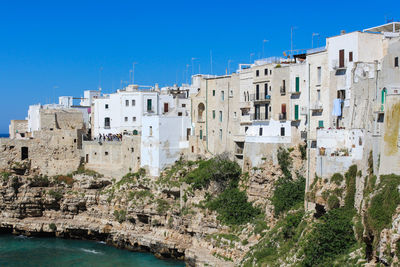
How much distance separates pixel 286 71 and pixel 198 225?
1290 centimetres

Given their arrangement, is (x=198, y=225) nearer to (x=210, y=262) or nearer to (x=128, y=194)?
(x=210, y=262)

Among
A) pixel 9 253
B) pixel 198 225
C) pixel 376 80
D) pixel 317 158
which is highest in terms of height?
pixel 376 80

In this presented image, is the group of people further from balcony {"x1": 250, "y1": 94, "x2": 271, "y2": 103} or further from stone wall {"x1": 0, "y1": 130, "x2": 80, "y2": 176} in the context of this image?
balcony {"x1": 250, "y1": 94, "x2": 271, "y2": 103}

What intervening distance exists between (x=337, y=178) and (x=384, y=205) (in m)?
6.83

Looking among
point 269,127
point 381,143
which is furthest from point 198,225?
point 381,143

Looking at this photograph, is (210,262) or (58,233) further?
(58,233)

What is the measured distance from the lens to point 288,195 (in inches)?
1492

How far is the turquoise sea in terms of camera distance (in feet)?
145

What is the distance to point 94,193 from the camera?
52906 millimetres

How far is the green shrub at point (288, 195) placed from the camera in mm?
37500

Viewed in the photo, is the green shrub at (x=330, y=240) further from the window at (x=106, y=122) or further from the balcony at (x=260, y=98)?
the window at (x=106, y=122)

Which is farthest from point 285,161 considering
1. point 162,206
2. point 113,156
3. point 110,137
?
point 110,137

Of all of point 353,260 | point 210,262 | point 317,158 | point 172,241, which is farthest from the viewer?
point 172,241

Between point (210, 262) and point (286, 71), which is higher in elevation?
point (286, 71)
